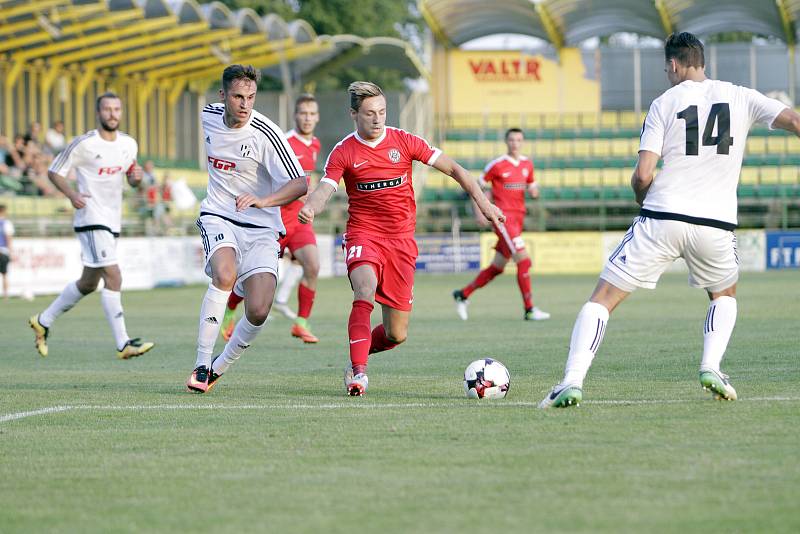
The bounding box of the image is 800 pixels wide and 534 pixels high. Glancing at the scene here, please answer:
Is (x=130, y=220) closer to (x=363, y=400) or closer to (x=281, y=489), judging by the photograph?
(x=363, y=400)

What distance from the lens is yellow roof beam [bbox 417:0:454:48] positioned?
4598 centimetres

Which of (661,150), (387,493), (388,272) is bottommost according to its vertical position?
(387,493)

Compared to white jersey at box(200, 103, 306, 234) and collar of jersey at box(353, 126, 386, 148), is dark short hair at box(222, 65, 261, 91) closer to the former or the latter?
white jersey at box(200, 103, 306, 234)

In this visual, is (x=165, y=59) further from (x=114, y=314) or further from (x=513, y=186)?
(x=114, y=314)

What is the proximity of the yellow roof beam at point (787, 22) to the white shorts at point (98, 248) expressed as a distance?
35761mm

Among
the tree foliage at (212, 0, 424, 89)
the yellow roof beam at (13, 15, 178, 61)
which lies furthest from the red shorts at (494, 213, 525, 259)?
the tree foliage at (212, 0, 424, 89)

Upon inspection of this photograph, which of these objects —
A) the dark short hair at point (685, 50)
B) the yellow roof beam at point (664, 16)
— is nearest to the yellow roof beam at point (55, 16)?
the yellow roof beam at point (664, 16)

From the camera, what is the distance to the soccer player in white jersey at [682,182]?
7.61 meters

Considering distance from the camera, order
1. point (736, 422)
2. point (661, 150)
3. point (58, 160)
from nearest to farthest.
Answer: point (736, 422) < point (661, 150) < point (58, 160)

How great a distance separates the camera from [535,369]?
34.6 feet

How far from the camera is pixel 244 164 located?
9.41m

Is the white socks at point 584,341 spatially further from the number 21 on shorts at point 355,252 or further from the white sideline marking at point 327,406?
the number 21 on shorts at point 355,252

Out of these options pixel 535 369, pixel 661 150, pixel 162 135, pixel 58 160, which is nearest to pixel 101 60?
pixel 162 135

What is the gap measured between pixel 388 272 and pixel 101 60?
3058 centimetres
